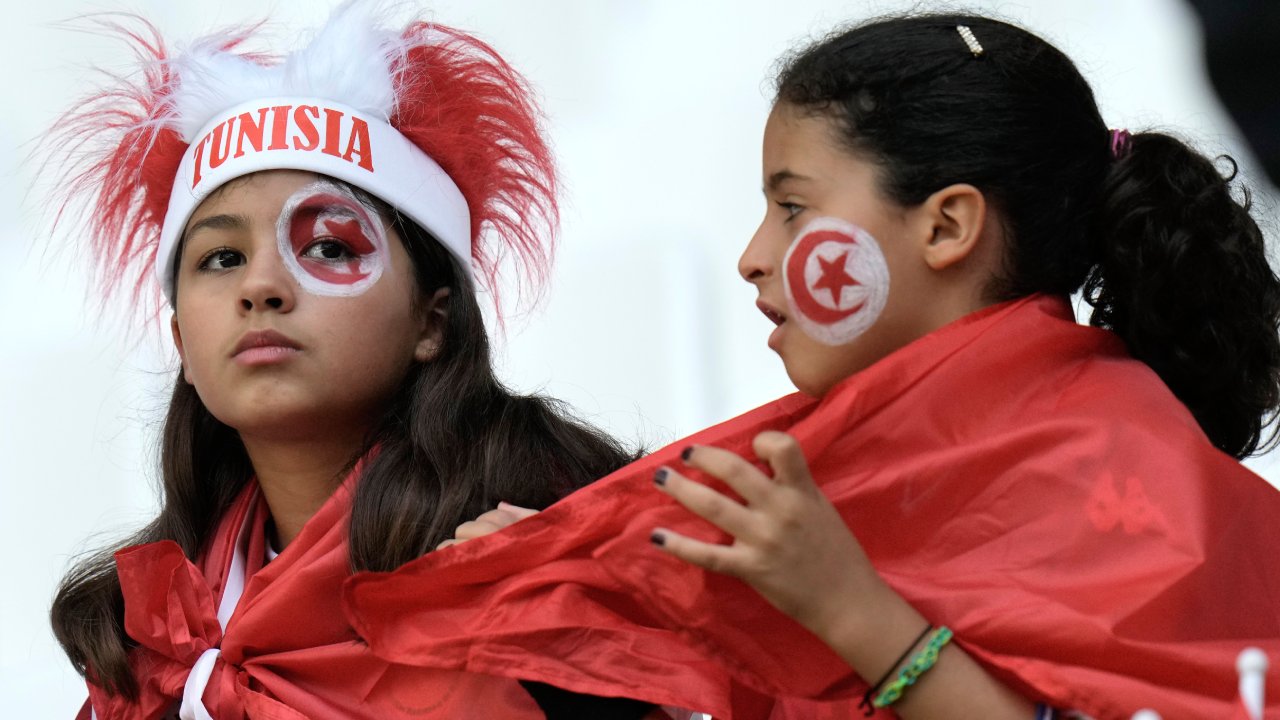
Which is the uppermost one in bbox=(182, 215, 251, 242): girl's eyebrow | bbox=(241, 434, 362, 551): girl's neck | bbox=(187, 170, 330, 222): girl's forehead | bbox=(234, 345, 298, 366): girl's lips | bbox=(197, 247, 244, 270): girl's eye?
bbox=(187, 170, 330, 222): girl's forehead

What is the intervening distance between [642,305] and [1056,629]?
5.13ft

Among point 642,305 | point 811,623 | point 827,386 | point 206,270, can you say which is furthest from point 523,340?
point 811,623

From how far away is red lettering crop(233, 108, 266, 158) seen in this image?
1653mm

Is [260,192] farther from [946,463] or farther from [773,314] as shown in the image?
[946,463]

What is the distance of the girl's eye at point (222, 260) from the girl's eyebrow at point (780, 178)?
27.5 inches

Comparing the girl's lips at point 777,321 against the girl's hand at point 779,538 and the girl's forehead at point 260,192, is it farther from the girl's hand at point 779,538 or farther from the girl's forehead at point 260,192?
the girl's forehead at point 260,192

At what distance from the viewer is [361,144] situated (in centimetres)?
168

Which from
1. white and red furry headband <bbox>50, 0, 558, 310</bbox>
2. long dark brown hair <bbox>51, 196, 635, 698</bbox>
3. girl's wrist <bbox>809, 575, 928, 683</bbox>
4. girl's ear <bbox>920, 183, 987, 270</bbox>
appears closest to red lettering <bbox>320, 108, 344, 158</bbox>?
white and red furry headband <bbox>50, 0, 558, 310</bbox>

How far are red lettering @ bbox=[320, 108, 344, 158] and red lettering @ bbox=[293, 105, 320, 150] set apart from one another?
11 mm

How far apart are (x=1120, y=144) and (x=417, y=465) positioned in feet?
2.95

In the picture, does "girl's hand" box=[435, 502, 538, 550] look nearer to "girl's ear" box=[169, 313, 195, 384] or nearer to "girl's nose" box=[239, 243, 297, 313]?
"girl's nose" box=[239, 243, 297, 313]

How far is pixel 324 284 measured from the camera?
62.7 inches

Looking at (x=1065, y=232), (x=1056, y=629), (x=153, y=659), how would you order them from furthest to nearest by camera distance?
(x=153, y=659) → (x=1065, y=232) → (x=1056, y=629)

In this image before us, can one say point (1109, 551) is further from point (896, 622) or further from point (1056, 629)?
point (896, 622)
